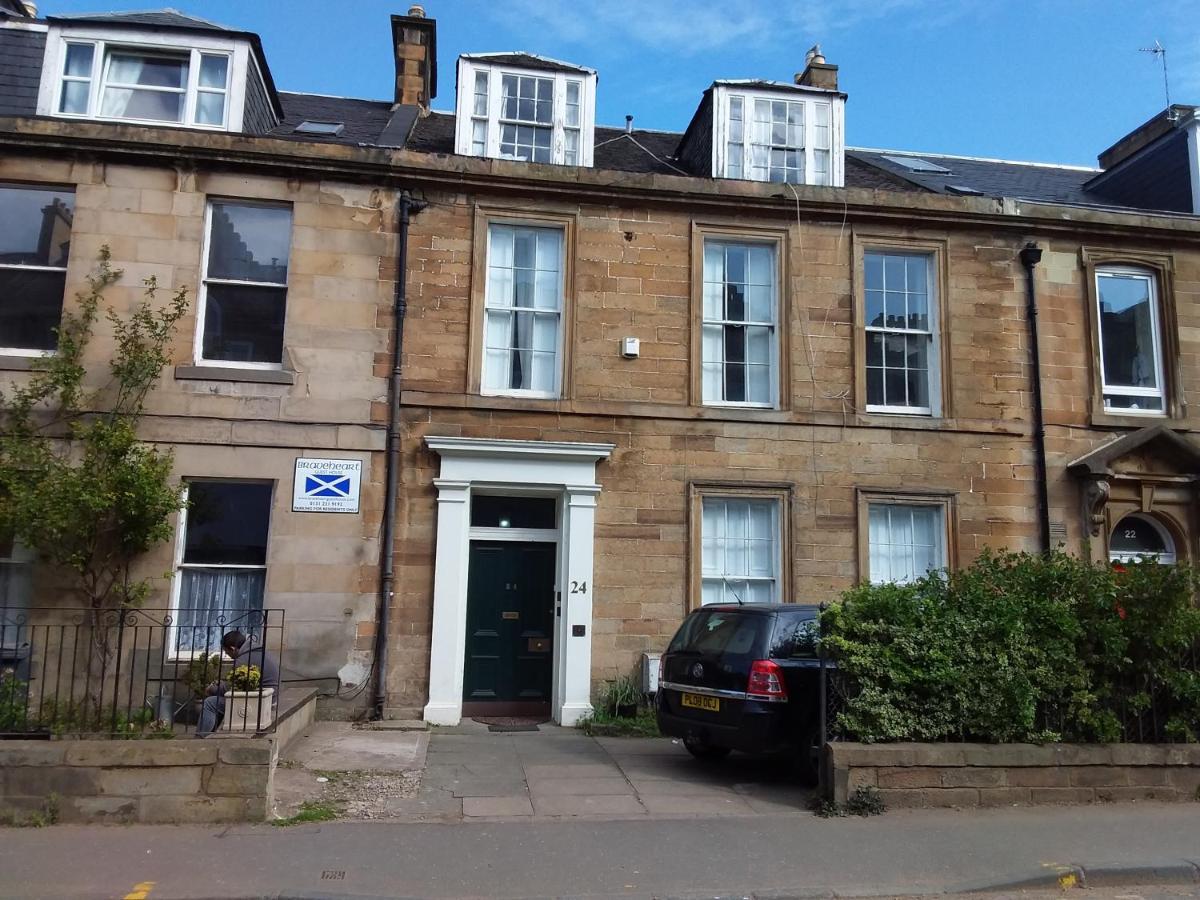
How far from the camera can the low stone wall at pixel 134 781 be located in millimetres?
6785

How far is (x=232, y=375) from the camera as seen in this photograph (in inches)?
434

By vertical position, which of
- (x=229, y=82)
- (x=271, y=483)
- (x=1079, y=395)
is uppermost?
(x=229, y=82)

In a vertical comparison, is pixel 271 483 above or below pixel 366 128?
below

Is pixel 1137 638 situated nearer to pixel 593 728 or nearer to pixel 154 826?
pixel 593 728

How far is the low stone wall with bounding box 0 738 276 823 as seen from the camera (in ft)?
22.3

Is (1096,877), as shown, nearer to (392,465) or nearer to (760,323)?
(760,323)

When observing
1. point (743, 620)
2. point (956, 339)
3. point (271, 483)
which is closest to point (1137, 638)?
point (743, 620)

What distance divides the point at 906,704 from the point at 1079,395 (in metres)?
6.84

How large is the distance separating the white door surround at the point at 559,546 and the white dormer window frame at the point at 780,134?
4.64 m

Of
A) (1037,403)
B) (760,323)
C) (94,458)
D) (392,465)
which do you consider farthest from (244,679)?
(1037,403)

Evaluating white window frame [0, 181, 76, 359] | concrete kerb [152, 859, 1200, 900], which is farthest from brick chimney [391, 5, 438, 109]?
concrete kerb [152, 859, 1200, 900]

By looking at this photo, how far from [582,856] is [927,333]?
8896 millimetres

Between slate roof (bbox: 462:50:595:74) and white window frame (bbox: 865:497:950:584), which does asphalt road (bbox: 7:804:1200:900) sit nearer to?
white window frame (bbox: 865:497:950:584)

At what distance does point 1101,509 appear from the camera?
1239 centimetres
